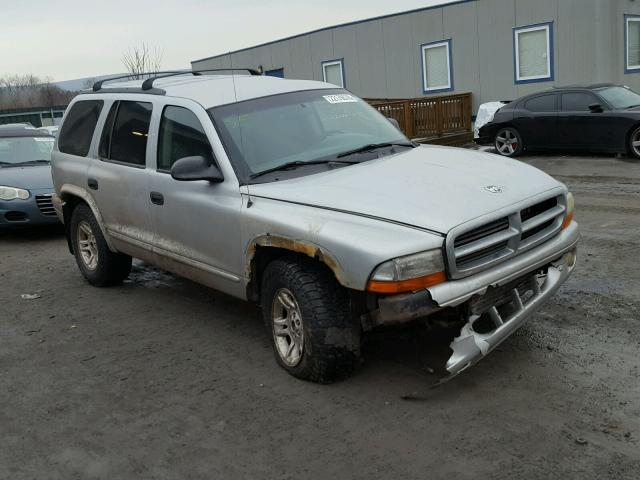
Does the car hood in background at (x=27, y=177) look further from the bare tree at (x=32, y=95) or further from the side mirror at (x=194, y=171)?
the bare tree at (x=32, y=95)

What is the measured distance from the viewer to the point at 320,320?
4035 millimetres

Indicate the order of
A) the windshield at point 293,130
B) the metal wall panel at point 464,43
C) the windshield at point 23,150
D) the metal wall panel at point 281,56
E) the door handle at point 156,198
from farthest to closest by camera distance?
1. the metal wall panel at point 281,56
2. the metal wall panel at point 464,43
3. the windshield at point 23,150
4. the door handle at point 156,198
5. the windshield at point 293,130

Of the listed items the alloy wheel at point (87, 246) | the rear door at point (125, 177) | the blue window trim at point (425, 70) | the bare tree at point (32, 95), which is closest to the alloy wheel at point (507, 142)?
the blue window trim at point (425, 70)

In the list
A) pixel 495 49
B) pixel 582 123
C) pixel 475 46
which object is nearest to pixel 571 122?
pixel 582 123

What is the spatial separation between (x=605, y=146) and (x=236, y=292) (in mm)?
10992

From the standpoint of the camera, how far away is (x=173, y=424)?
3969mm

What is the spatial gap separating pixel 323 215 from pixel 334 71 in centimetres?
2033

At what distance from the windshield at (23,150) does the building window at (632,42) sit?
1417cm

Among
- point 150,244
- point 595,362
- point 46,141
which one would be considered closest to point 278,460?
point 595,362

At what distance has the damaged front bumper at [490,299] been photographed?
369 centimetres

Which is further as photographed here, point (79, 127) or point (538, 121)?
point (538, 121)

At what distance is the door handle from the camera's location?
533 centimetres

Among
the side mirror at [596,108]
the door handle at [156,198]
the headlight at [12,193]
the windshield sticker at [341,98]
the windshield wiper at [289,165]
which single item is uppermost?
the windshield sticker at [341,98]

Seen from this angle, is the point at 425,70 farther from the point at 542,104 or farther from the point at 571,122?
the point at 571,122
